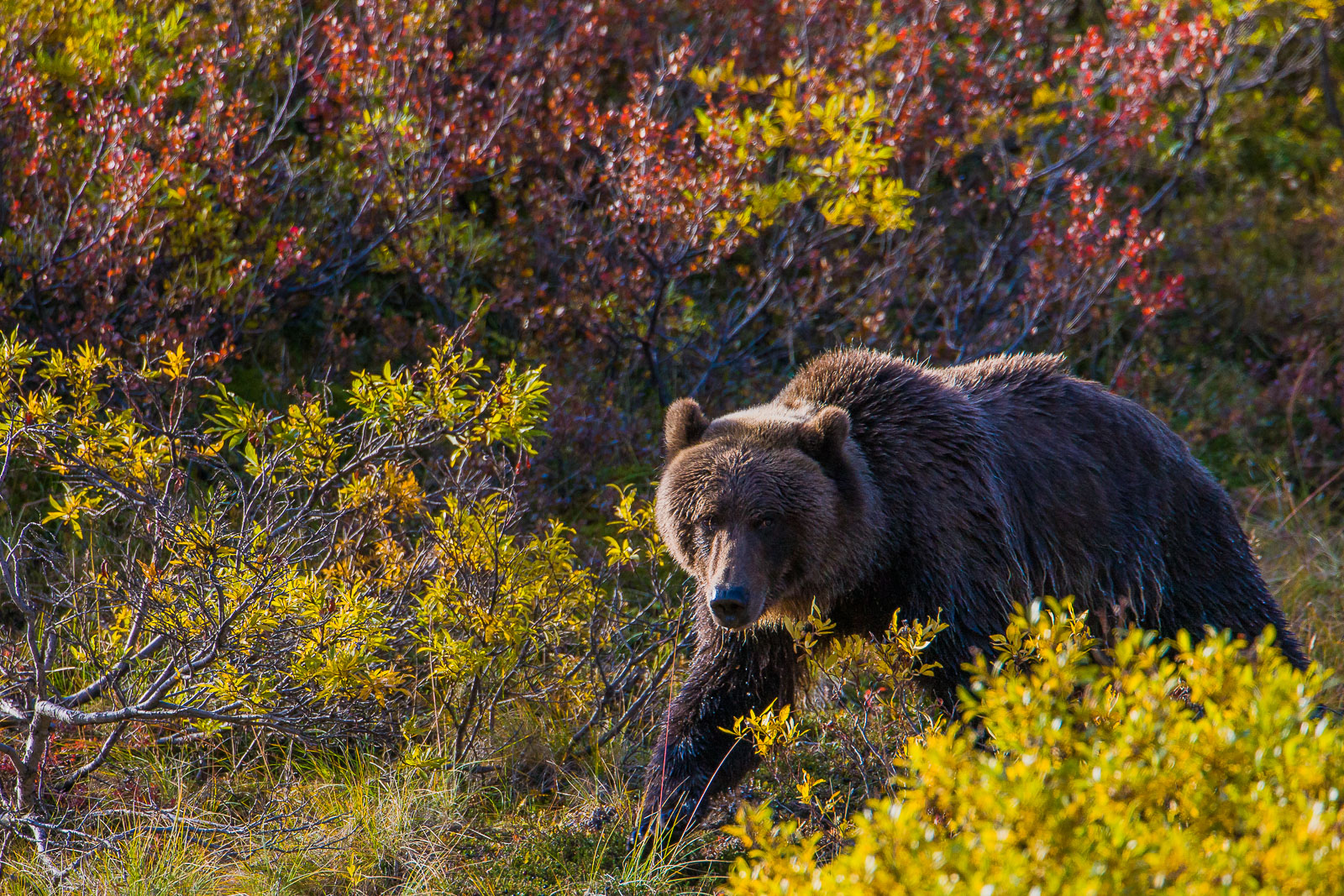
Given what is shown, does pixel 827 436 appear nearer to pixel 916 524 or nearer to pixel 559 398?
pixel 916 524

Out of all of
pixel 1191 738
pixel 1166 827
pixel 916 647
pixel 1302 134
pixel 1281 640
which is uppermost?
pixel 1302 134

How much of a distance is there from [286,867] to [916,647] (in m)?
2.17

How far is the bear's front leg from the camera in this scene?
4.16 meters

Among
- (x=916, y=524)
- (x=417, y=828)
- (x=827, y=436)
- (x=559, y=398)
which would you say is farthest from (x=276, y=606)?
(x=559, y=398)

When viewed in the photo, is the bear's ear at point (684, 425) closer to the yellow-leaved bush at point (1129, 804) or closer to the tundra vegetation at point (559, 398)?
the tundra vegetation at point (559, 398)

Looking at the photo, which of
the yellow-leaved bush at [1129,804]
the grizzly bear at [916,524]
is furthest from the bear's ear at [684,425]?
the yellow-leaved bush at [1129,804]

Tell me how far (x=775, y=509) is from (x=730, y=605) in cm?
43

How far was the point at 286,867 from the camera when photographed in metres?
3.88

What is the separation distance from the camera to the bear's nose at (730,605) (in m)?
3.66

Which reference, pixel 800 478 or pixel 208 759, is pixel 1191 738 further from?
pixel 208 759

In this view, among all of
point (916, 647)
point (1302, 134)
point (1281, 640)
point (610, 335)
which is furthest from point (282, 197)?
point (1302, 134)

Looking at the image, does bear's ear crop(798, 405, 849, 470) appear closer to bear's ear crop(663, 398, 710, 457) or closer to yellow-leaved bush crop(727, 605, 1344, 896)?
bear's ear crop(663, 398, 710, 457)

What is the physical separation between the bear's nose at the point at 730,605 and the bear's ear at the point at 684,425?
2.50ft

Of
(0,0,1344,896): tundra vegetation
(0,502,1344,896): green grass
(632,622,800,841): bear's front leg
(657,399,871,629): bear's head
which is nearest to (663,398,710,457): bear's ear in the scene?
(657,399,871,629): bear's head
